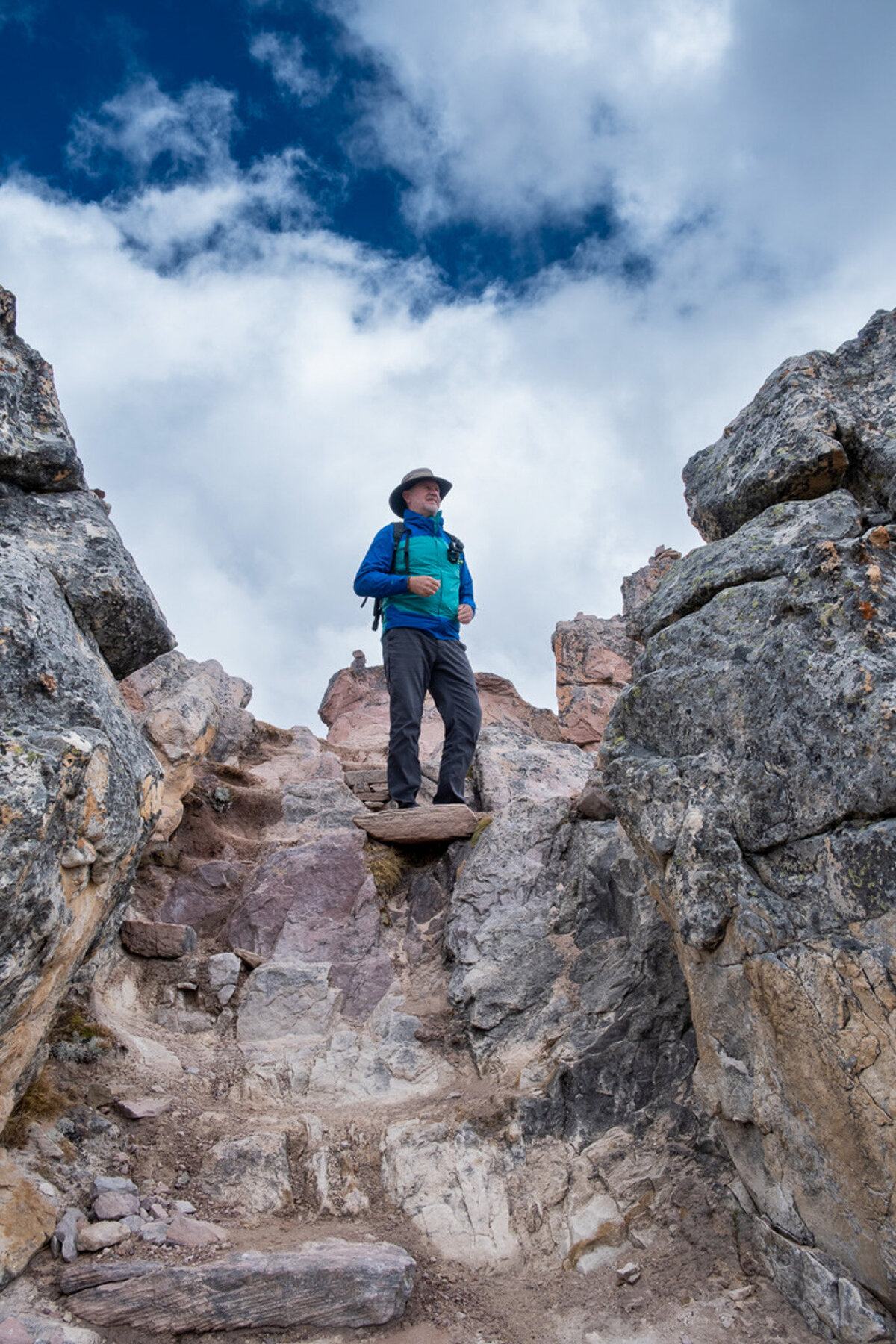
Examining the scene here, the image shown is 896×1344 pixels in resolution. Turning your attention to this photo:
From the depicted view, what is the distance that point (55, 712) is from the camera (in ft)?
15.8

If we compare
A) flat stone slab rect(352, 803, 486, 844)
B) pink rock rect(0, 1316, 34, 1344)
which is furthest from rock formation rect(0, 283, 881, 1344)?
flat stone slab rect(352, 803, 486, 844)

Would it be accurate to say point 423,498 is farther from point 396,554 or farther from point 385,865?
point 385,865

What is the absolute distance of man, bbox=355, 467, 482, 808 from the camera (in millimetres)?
9188

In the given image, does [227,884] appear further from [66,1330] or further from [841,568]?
[841,568]

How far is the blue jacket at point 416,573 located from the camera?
938 centimetres

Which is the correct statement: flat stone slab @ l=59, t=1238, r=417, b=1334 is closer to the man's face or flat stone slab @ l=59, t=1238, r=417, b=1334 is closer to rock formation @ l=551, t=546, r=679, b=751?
the man's face

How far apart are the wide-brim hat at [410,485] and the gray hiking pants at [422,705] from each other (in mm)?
1584

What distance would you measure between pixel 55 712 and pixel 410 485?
228 inches

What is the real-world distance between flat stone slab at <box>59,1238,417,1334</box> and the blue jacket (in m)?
6.17

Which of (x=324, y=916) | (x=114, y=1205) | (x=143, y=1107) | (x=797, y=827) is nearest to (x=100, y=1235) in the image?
(x=114, y=1205)

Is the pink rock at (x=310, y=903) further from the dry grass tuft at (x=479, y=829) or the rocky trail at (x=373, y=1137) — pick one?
the dry grass tuft at (x=479, y=829)

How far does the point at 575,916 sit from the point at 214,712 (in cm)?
550

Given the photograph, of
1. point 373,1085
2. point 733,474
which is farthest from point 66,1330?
point 733,474

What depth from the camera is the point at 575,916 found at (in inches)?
276
